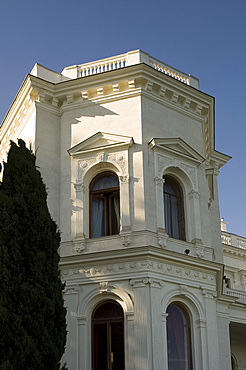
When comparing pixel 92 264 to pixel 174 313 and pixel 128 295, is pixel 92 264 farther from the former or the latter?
pixel 174 313

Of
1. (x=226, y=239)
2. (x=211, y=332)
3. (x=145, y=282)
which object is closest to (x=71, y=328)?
(x=145, y=282)

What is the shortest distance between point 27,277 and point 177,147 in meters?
8.70

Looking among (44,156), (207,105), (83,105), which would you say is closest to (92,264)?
(44,156)

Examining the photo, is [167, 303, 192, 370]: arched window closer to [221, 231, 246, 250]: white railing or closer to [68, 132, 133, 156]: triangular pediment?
[68, 132, 133, 156]: triangular pediment

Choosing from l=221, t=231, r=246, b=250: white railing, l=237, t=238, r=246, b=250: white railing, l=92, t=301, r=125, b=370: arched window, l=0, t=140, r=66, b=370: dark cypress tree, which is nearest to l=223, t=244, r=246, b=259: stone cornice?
l=221, t=231, r=246, b=250: white railing

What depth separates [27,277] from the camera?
15508 millimetres

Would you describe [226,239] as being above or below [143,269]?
above

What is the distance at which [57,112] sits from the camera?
22.6 metres

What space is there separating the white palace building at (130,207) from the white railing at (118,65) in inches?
1.7

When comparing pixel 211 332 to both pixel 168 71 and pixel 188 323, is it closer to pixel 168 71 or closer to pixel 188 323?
pixel 188 323

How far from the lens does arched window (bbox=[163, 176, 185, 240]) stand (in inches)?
826

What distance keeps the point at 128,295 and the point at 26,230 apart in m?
4.58

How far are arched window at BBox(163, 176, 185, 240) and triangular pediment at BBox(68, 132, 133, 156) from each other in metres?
2.31

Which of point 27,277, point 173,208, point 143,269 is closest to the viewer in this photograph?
point 27,277
